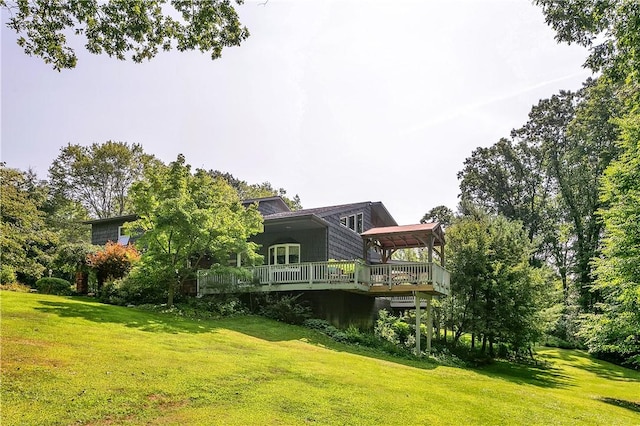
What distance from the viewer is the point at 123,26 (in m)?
7.55

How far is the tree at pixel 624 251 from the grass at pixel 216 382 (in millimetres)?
2051

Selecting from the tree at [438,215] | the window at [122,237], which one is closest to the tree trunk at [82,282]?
the window at [122,237]

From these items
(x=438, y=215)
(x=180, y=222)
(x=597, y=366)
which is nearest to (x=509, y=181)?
Answer: (x=438, y=215)

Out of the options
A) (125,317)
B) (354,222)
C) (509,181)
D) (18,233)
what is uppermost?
(509,181)

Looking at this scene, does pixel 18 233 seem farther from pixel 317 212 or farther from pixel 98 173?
pixel 98 173

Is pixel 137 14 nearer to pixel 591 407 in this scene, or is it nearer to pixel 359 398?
pixel 359 398

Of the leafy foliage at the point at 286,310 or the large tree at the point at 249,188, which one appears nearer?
the leafy foliage at the point at 286,310

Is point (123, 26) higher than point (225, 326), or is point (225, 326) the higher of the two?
point (123, 26)

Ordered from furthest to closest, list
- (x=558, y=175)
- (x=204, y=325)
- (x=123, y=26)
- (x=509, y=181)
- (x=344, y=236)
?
(x=509, y=181) < (x=558, y=175) < (x=344, y=236) < (x=204, y=325) < (x=123, y=26)

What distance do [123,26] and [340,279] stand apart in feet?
42.1

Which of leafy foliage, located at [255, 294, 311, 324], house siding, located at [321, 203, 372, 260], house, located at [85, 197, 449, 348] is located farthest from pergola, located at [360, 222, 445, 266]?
leafy foliage, located at [255, 294, 311, 324]

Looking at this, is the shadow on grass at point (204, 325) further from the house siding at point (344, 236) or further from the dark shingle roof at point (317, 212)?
the house siding at point (344, 236)

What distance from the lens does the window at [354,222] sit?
24.5 meters

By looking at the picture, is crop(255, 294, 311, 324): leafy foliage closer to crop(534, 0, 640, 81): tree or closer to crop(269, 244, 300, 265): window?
crop(269, 244, 300, 265): window
